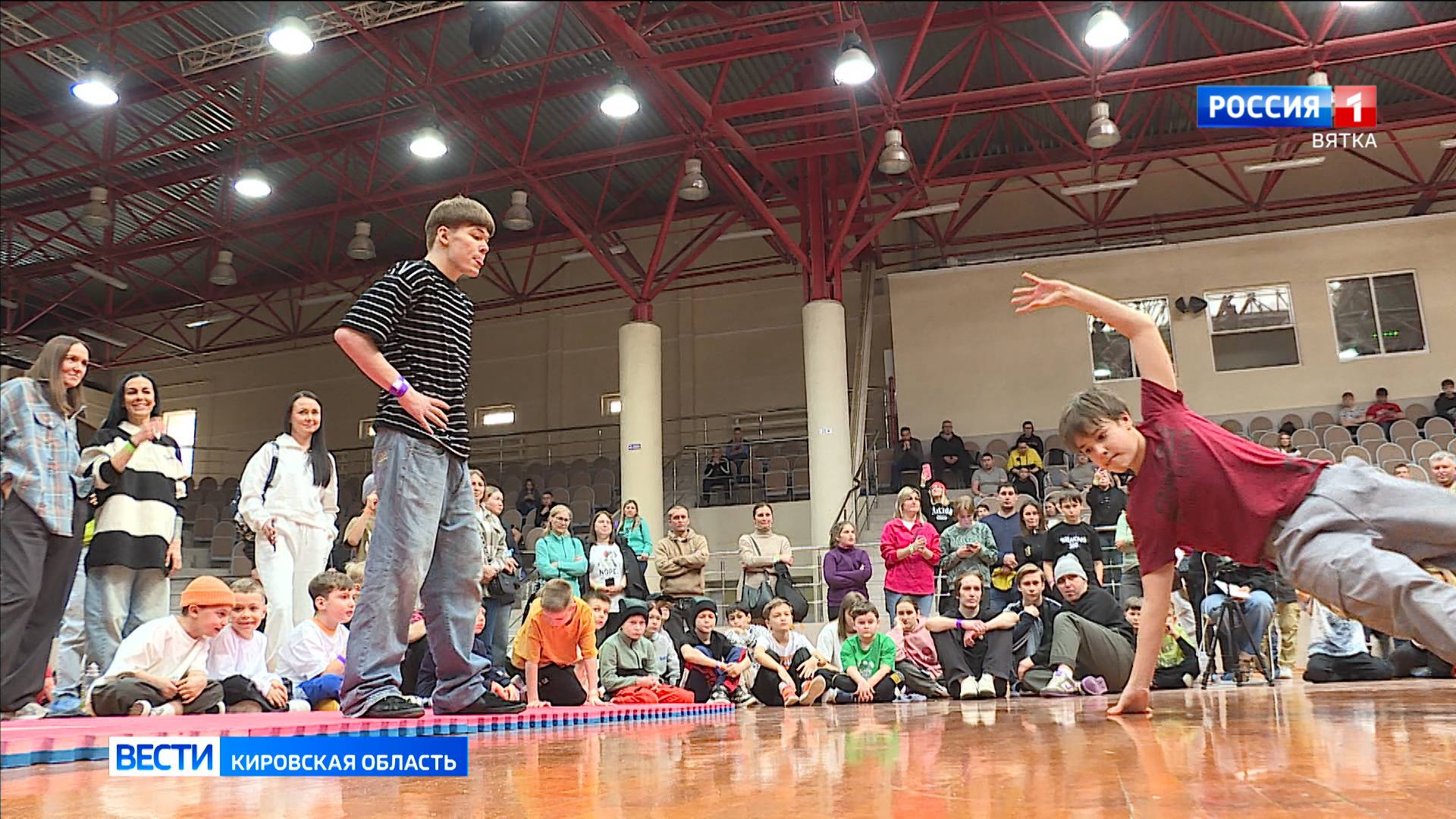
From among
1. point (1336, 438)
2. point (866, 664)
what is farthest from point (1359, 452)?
point (866, 664)

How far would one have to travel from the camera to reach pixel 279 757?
768mm

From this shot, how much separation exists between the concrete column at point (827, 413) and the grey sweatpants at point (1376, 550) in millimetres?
9051

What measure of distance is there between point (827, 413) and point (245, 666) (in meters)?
8.92

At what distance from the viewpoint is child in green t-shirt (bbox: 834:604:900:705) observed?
6.11 m

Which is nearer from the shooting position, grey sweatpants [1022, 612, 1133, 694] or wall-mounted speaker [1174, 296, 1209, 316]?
grey sweatpants [1022, 612, 1133, 694]

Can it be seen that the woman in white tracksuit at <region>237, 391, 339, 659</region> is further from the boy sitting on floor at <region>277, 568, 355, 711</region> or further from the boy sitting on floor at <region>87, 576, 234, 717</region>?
the boy sitting on floor at <region>87, 576, 234, 717</region>

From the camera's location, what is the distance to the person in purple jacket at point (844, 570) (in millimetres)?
7625

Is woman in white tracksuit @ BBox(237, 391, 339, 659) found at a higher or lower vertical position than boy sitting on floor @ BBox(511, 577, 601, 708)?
higher

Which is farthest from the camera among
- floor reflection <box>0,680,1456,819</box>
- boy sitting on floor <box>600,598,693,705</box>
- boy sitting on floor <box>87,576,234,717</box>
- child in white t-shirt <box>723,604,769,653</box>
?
child in white t-shirt <box>723,604,769,653</box>

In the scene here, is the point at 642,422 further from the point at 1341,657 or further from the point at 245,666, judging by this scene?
the point at 245,666

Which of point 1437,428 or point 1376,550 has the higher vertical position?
point 1437,428

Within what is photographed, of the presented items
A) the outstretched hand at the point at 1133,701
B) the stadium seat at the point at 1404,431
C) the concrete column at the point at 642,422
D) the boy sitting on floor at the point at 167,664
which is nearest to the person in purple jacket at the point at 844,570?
the concrete column at the point at 642,422

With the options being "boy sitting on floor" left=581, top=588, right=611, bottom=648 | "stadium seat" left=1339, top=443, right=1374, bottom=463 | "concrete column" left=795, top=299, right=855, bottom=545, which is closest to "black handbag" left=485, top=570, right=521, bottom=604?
"boy sitting on floor" left=581, top=588, right=611, bottom=648

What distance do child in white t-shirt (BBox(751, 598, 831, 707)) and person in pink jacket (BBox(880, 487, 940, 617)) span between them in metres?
0.79
